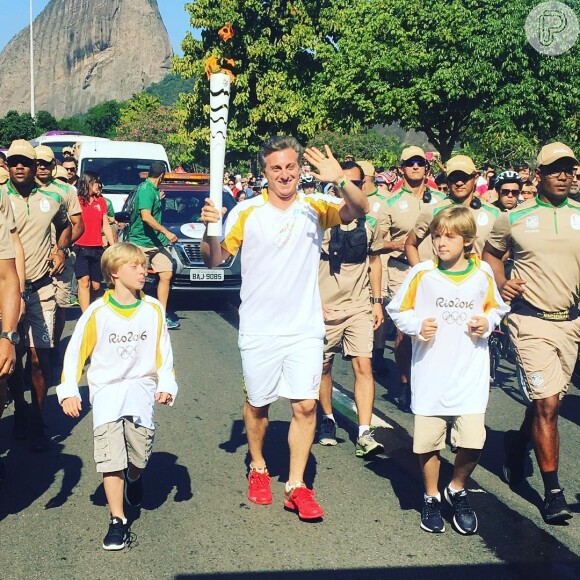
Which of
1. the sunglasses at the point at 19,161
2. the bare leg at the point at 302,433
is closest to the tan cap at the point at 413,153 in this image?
the sunglasses at the point at 19,161

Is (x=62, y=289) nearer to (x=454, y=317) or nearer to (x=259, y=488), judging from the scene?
(x=259, y=488)

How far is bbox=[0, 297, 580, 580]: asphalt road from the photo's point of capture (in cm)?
487

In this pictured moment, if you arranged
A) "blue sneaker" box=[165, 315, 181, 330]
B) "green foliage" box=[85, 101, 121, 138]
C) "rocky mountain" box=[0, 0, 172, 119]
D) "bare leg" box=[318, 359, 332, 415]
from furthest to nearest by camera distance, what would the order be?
1. "rocky mountain" box=[0, 0, 172, 119]
2. "green foliage" box=[85, 101, 121, 138]
3. "blue sneaker" box=[165, 315, 181, 330]
4. "bare leg" box=[318, 359, 332, 415]

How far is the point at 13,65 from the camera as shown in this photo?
190m

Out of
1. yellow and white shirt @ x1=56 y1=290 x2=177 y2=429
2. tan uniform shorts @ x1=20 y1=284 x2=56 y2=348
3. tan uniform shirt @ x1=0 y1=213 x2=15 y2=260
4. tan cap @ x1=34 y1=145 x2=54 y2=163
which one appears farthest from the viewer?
tan cap @ x1=34 y1=145 x2=54 y2=163

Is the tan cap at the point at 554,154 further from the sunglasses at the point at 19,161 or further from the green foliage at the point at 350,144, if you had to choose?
the green foliage at the point at 350,144

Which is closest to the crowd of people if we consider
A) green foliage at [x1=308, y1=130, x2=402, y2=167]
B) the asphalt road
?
the asphalt road

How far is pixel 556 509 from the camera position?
555cm

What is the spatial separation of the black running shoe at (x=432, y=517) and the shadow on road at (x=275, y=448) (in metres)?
0.97

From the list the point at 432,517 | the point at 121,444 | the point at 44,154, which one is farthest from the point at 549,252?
the point at 44,154

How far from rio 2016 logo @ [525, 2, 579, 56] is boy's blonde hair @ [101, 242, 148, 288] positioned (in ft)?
96.5

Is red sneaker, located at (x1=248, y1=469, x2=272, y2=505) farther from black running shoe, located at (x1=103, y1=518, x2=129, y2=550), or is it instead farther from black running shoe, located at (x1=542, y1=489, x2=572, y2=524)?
black running shoe, located at (x1=542, y1=489, x2=572, y2=524)

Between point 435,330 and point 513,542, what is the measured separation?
1215 millimetres

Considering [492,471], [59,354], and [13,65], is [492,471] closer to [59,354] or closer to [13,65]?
[59,354]
